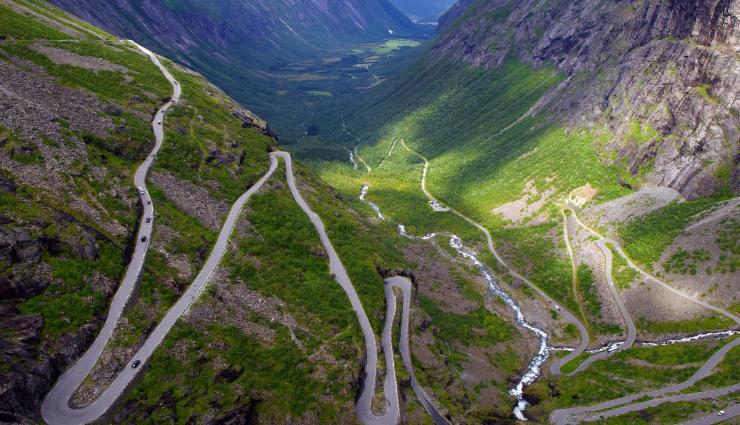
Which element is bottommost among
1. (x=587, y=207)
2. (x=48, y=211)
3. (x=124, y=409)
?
(x=124, y=409)

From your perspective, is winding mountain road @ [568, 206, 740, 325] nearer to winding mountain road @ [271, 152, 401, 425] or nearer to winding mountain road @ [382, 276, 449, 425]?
winding mountain road @ [382, 276, 449, 425]

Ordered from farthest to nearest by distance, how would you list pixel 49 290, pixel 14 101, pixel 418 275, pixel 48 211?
pixel 418 275 → pixel 14 101 → pixel 48 211 → pixel 49 290

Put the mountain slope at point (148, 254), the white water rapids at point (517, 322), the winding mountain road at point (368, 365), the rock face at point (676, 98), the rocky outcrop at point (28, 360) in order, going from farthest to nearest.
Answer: the rock face at point (676, 98) → the white water rapids at point (517, 322) → the winding mountain road at point (368, 365) → the mountain slope at point (148, 254) → the rocky outcrop at point (28, 360)

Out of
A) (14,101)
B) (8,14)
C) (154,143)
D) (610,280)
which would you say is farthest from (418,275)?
(8,14)

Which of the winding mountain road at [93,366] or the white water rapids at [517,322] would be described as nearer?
the winding mountain road at [93,366]

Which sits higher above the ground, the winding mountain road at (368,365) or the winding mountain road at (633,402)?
the winding mountain road at (633,402)

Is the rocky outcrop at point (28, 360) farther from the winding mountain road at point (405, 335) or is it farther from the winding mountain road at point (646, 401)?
the winding mountain road at point (646, 401)

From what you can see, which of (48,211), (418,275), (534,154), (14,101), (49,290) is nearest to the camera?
(49,290)

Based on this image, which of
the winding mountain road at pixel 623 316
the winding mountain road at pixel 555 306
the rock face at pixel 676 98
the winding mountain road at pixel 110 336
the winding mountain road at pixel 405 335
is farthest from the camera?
the rock face at pixel 676 98

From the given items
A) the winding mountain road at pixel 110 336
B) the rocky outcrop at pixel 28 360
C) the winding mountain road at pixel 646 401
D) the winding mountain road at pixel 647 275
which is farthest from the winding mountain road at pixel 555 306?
the rocky outcrop at pixel 28 360

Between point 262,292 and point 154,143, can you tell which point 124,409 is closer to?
point 262,292

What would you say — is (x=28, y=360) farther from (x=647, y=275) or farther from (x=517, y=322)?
(x=647, y=275)
